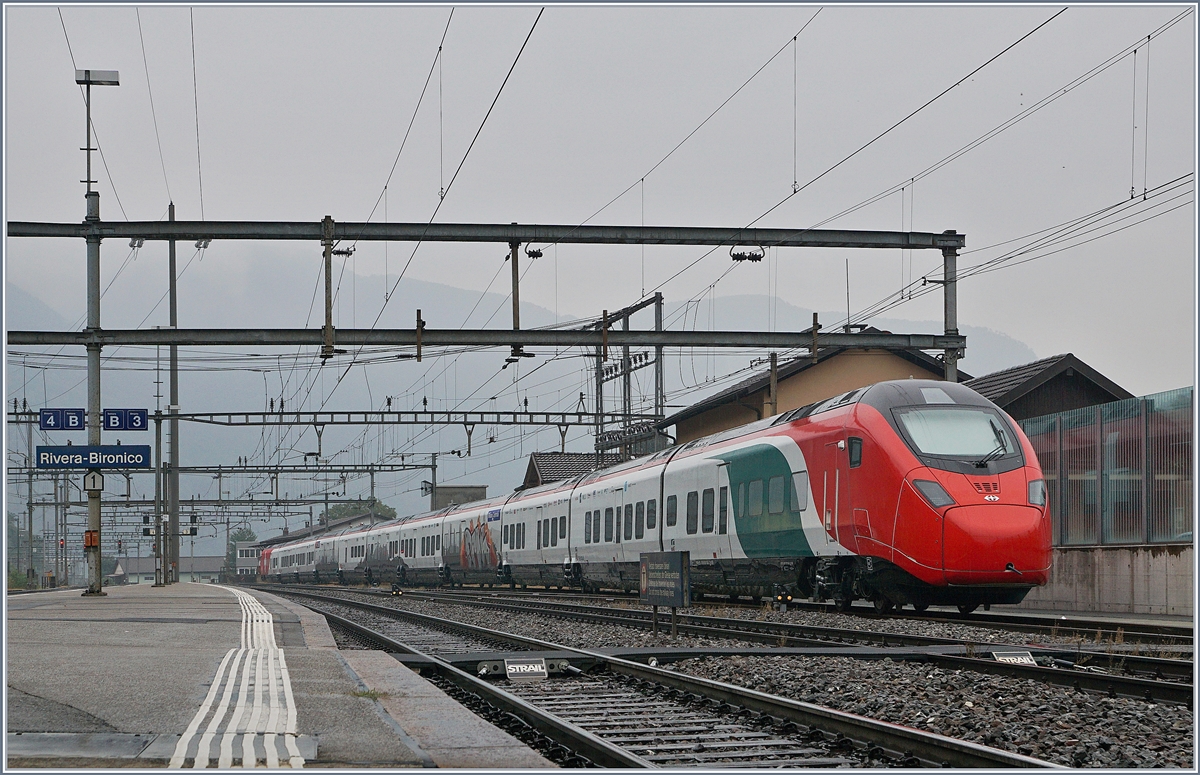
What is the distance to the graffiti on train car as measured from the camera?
41.7 metres

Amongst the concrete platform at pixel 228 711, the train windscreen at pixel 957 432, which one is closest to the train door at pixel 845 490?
the train windscreen at pixel 957 432

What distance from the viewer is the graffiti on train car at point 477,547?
137ft

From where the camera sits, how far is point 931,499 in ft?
54.3

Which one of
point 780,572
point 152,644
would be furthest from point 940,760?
point 780,572

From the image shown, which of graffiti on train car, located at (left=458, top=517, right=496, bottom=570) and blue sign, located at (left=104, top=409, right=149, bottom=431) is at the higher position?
blue sign, located at (left=104, top=409, right=149, bottom=431)

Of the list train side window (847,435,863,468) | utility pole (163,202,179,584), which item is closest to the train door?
train side window (847,435,863,468)

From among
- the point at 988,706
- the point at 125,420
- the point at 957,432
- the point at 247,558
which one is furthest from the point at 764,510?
the point at 247,558

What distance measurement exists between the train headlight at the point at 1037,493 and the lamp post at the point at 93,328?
18.2m

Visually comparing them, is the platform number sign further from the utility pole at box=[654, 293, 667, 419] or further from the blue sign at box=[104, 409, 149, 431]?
the utility pole at box=[654, 293, 667, 419]

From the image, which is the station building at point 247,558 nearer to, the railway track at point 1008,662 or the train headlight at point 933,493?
the train headlight at point 933,493

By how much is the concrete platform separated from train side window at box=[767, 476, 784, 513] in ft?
26.7

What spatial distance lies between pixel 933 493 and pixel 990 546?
0.95 meters

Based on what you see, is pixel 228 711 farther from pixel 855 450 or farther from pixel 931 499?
pixel 855 450

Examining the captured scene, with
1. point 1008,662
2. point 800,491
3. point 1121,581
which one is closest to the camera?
point 1008,662
